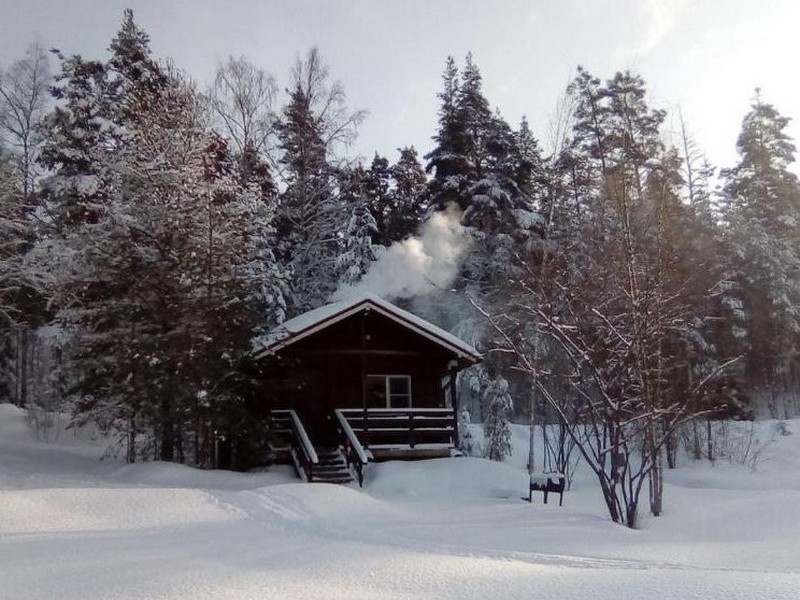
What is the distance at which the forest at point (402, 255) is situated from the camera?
50.0 feet

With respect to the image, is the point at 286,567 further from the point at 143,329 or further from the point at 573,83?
the point at 573,83

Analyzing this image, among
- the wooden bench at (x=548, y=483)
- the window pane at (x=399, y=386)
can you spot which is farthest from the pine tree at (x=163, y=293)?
the wooden bench at (x=548, y=483)

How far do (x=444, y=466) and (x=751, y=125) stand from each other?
31.0m

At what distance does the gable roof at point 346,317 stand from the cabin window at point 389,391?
82.5 inches

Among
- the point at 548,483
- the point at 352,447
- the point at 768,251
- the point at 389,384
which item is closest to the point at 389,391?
the point at 389,384

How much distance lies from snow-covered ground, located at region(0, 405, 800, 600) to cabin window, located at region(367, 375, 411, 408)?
4253mm

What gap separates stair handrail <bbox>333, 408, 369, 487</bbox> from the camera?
16.1 m

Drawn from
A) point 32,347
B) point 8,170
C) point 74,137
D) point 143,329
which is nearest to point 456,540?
point 143,329

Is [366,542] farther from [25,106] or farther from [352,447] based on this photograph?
[25,106]

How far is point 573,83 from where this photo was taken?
2089 centimetres

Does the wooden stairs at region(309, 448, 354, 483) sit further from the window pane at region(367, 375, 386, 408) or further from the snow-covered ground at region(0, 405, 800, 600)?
the window pane at region(367, 375, 386, 408)

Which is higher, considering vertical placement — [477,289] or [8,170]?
[8,170]

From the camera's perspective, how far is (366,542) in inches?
329

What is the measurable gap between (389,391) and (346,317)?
10.4ft
